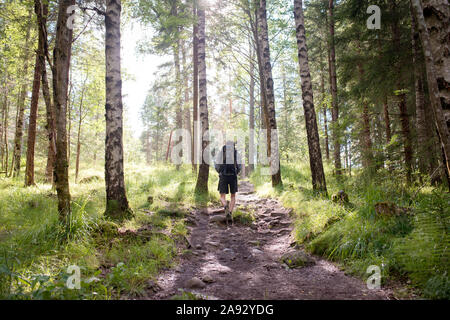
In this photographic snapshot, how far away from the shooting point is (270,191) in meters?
10.5

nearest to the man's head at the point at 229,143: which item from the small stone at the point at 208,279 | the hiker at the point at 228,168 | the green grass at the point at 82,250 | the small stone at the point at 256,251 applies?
the hiker at the point at 228,168

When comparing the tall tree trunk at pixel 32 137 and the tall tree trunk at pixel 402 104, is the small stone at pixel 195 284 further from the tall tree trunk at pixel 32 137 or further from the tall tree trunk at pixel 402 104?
the tall tree trunk at pixel 32 137

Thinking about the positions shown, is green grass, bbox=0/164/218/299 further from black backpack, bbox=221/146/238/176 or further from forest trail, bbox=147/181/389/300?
black backpack, bbox=221/146/238/176

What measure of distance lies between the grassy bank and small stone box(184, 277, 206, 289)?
216cm

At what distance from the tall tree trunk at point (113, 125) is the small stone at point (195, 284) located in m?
2.72

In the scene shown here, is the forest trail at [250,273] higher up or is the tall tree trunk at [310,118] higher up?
the tall tree trunk at [310,118]

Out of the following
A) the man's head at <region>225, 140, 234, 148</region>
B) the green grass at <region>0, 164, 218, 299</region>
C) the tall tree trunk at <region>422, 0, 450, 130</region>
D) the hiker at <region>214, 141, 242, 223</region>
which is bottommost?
the green grass at <region>0, 164, 218, 299</region>

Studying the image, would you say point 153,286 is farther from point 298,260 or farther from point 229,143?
point 229,143

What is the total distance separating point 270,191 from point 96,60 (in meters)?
10.4

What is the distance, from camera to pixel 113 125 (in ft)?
18.6

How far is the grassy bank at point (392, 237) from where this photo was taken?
9.67 feet

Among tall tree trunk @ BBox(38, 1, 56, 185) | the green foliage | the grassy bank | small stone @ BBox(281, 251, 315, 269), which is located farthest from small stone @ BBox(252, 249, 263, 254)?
tall tree trunk @ BBox(38, 1, 56, 185)

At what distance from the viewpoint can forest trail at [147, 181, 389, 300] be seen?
313 centimetres
